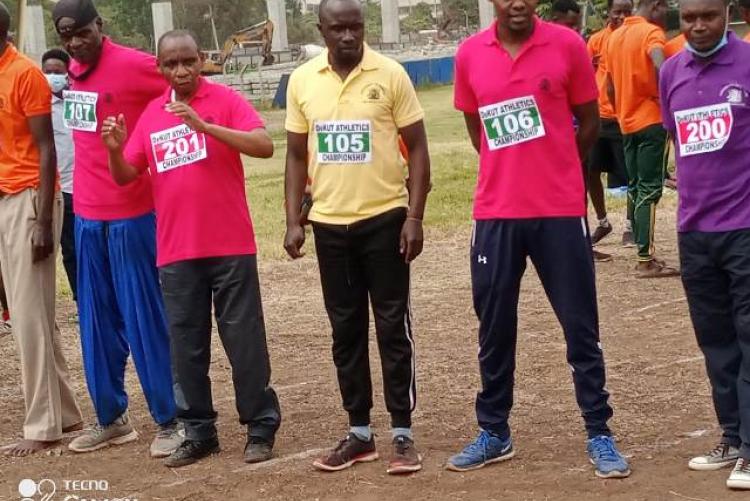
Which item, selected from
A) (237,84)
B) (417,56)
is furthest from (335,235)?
(417,56)

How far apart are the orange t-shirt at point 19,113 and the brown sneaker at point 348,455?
205cm

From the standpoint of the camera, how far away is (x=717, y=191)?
5.06 meters

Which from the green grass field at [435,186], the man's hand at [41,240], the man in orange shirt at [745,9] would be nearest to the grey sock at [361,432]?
the man's hand at [41,240]

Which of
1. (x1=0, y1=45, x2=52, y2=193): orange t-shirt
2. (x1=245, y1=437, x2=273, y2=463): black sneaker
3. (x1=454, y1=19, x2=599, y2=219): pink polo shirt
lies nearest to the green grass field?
(x1=0, y1=45, x2=52, y2=193): orange t-shirt

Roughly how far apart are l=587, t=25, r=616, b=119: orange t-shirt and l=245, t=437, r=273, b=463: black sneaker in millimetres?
5448

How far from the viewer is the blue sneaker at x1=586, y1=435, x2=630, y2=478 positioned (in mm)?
5234

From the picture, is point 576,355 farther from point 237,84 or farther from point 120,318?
point 237,84

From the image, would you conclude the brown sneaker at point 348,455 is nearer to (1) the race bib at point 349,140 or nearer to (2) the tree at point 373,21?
(1) the race bib at point 349,140

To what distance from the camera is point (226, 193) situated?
227 inches

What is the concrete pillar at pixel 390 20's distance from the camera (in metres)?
54.0

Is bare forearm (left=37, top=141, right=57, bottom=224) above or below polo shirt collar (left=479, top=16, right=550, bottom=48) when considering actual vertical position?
below

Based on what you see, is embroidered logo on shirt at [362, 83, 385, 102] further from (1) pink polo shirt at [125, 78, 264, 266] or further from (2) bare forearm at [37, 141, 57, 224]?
(2) bare forearm at [37, 141, 57, 224]

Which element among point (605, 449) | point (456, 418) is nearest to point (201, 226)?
point (456, 418)

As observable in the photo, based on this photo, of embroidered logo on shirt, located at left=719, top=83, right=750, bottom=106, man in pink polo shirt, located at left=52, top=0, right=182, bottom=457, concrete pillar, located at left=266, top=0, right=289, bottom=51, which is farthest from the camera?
concrete pillar, located at left=266, top=0, right=289, bottom=51
